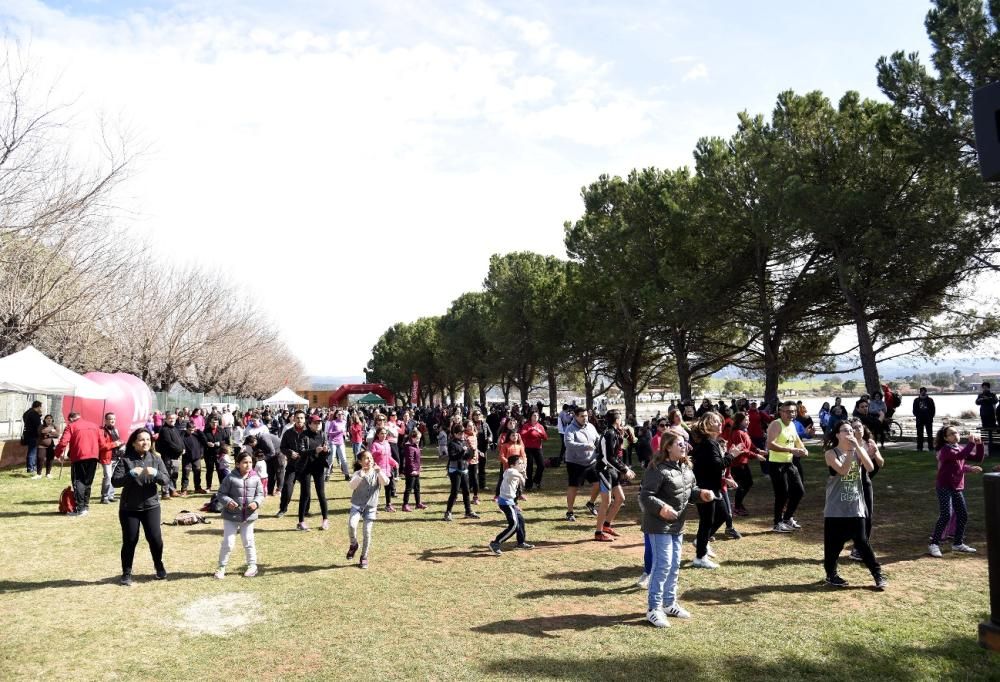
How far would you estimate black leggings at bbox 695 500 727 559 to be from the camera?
24.3 ft

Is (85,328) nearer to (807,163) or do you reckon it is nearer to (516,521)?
(516,521)

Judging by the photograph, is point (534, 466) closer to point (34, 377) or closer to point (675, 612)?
point (675, 612)

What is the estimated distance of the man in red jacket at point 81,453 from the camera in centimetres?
1118

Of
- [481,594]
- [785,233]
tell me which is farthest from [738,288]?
[481,594]

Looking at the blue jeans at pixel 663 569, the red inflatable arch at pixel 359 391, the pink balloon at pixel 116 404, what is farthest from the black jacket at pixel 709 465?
the red inflatable arch at pixel 359 391

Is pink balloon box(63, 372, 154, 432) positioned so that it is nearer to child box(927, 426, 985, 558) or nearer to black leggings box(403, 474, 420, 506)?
black leggings box(403, 474, 420, 506)

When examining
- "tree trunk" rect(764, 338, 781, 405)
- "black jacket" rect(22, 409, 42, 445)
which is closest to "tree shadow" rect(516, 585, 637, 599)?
"black jacket" rect(22, 409, 42, 445)

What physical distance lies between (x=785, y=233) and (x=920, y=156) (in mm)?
5140

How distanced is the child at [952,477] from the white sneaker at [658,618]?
412 centimetres

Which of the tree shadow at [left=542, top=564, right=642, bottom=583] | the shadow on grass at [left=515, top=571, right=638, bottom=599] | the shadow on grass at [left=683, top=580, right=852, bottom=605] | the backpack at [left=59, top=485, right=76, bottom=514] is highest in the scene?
the backpack at [left=59, top=485, right=76, bottom=514]

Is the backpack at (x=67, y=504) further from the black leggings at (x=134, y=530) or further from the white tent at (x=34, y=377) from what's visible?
the white tent at (x=34, y=377)

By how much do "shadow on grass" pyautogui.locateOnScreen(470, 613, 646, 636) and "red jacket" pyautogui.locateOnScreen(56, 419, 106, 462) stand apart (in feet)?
29.0

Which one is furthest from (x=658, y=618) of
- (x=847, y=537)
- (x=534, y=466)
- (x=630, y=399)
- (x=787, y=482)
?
(x=630, y=399)

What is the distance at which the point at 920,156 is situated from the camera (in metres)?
15.5
